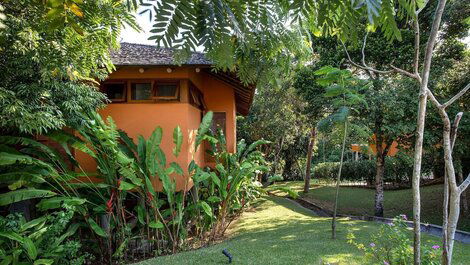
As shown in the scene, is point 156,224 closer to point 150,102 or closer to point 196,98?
point 150,102

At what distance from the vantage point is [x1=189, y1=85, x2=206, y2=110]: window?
8652 millimetres

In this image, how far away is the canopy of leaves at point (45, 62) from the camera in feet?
13.0

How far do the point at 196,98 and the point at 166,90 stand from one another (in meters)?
1.48

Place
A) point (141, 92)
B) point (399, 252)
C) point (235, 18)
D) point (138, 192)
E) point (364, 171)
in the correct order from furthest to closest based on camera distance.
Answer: point (364, 171) → point (141, 92) → point (138, 192) → point (399, 252) → point (235, 18)

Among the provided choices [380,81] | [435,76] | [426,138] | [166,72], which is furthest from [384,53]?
[166,72]

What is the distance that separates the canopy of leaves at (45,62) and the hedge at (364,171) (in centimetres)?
1762

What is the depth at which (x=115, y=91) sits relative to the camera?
8.17 meters

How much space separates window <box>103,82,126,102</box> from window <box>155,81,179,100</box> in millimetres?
857

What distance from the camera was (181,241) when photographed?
755cm

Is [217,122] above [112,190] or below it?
above

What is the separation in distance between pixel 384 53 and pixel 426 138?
3.19 metres

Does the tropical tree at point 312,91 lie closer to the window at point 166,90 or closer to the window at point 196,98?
the window at point 196,98

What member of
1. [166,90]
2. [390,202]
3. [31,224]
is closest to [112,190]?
[31,224]

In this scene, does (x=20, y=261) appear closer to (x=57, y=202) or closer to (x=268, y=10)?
(x=57, y=202)
